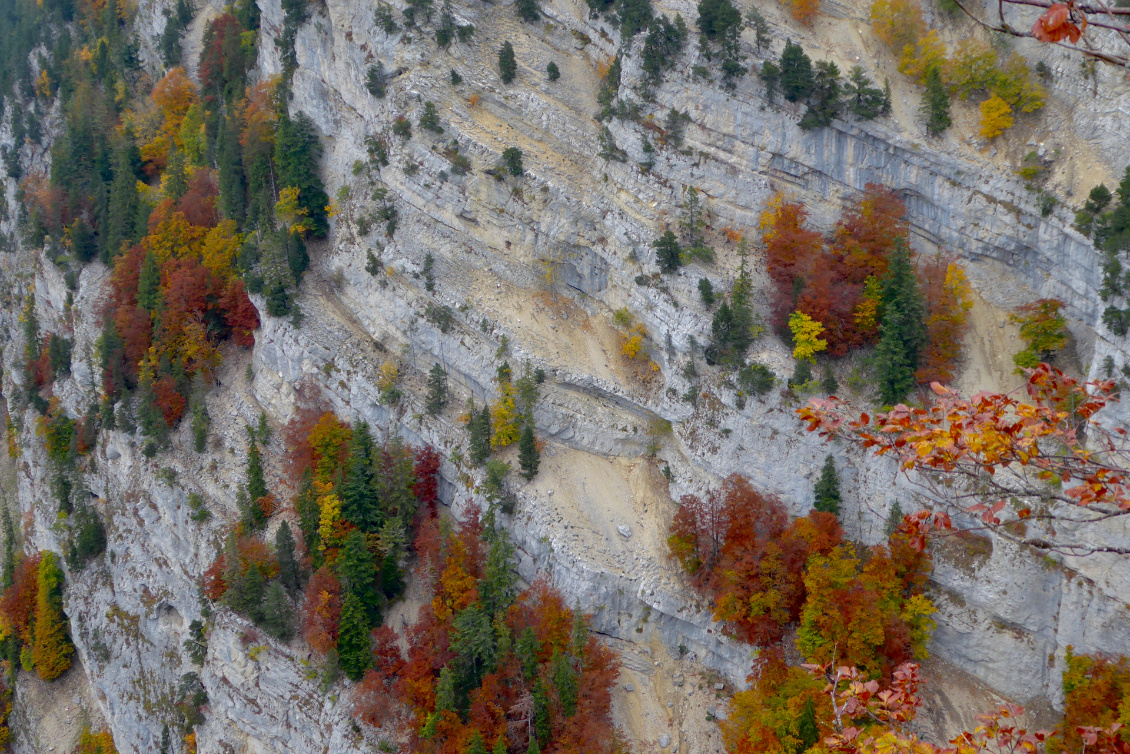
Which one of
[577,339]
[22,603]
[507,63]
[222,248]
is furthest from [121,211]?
[577,339]

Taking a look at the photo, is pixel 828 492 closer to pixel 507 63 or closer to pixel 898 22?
pixel 898 22

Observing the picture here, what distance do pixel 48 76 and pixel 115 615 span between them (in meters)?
58.4

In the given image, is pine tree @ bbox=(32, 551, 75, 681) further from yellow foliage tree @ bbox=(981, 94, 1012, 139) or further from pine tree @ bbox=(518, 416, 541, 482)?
yellow foliage tree @ bbox=(981, 94, 1012, 139)

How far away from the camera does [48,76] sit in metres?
76.3

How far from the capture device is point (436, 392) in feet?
140

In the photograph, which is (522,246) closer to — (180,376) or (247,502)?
(247,502)

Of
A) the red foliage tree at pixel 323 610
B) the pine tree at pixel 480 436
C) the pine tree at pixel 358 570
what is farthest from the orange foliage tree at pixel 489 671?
the pine tree at pixel 480 436

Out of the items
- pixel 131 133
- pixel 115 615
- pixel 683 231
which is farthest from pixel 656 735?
pixel 131 133

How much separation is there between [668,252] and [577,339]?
24.6 feet

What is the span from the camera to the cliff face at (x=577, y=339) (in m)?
33.4

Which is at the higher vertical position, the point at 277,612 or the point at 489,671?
the point at 489,671

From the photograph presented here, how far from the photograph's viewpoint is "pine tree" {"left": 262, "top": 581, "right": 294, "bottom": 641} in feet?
129

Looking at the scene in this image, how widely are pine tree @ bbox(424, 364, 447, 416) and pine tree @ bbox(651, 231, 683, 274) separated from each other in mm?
14029

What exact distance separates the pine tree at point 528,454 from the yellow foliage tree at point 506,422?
698 millimetres
